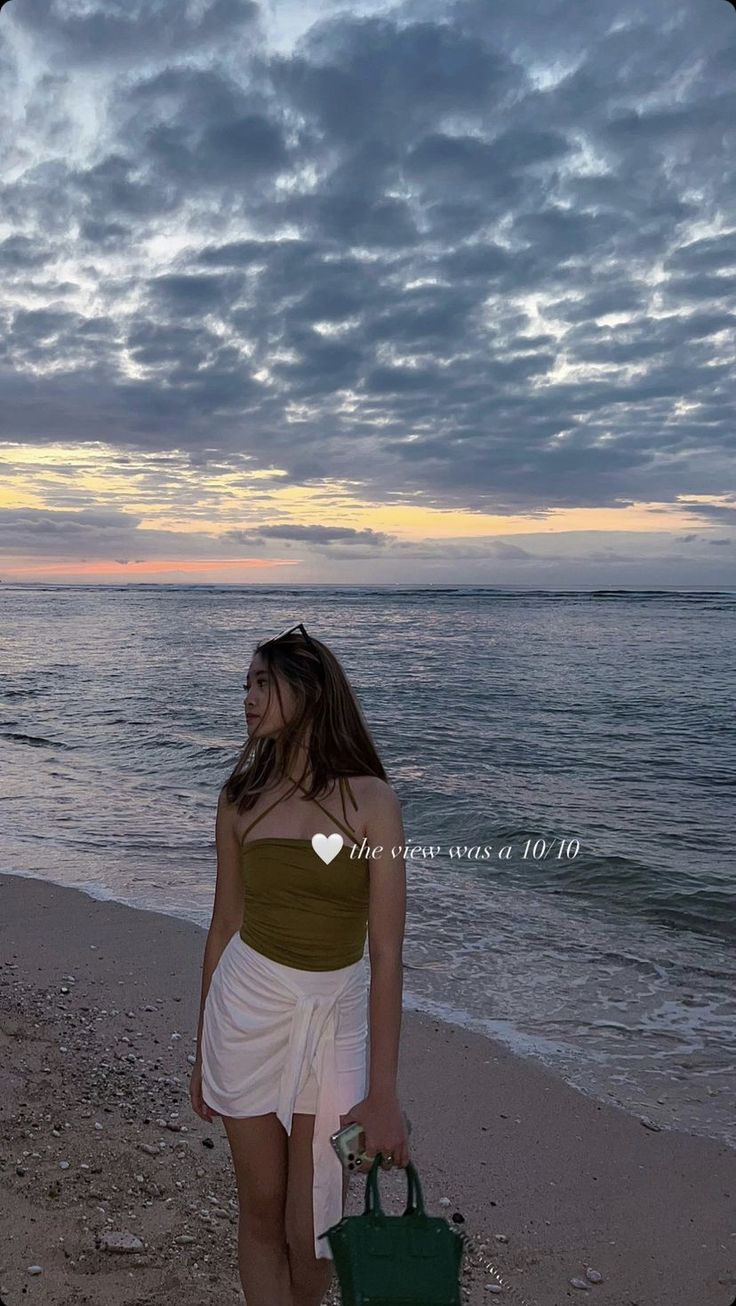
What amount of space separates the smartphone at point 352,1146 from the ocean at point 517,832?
128 inches

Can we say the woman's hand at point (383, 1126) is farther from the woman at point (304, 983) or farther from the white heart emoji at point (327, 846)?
the white heart emoji at point (327, 846)

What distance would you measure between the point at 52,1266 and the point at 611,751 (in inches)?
562

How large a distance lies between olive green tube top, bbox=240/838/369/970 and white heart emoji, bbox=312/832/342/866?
0.4 inches

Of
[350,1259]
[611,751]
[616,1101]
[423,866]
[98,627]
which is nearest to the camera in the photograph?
[350,1259]

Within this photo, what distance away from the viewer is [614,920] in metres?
8.34

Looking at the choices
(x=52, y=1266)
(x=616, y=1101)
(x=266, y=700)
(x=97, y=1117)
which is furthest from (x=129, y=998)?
(x=266, y=700)

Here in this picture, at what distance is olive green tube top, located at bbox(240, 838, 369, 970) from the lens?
102 inches

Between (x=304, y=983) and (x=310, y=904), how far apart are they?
0.22 m

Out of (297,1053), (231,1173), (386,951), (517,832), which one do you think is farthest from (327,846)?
(517,832)

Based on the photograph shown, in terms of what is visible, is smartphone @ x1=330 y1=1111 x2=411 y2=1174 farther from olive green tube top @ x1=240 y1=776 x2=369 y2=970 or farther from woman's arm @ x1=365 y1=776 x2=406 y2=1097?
olive green tube top @ x1=240 y1=776 x2=369 y2=970

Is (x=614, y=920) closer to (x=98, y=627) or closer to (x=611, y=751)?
(x=611, y=751)

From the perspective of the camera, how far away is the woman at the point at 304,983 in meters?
2.52

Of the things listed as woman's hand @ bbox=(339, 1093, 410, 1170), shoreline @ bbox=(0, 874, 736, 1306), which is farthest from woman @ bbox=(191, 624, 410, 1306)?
shoreline @ bbox=(0, 874, 736, 1306)

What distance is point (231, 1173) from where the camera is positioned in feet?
13.3
